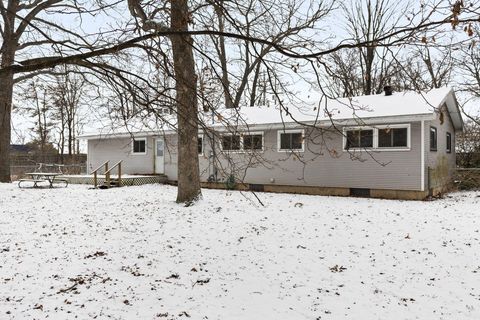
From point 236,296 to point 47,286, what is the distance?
8.29 ft

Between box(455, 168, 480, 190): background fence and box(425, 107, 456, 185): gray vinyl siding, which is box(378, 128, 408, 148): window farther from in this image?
box(455, 168, 480, 190): background fence

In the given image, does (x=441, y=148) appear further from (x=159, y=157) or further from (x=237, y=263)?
(x=159, y=157)

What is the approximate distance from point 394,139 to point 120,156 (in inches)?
533

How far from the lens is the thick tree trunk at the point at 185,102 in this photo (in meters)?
4.18

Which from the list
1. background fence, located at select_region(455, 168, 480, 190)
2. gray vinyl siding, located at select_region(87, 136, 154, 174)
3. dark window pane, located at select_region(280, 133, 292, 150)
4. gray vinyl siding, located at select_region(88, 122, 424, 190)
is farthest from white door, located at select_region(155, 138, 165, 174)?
background fence, located at select_region(455, 168, 480, 190)

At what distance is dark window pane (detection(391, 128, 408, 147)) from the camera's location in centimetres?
1272

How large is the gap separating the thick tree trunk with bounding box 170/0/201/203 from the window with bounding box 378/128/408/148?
662cm

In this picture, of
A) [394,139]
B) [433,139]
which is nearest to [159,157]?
[394,139]

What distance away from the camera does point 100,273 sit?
5.58m

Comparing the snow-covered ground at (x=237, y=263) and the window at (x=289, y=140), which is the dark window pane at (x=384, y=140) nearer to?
the window at (x=289, y=140)

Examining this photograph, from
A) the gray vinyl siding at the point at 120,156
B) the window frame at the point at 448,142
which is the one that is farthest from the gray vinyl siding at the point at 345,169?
the gray vinyl siding at the point at 120,156

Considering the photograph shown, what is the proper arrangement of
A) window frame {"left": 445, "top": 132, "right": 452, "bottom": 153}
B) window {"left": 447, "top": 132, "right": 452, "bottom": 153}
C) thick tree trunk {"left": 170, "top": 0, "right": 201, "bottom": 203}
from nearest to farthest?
thick tree trunk {"left": 170, "top": 0, "right": 201, "bottom": 203}
window frame {"left": 445, "top": 132, "right": 452, "bottom": 153}
window {"left": 447, "top": 132, "right": 452, "bottom": 153}

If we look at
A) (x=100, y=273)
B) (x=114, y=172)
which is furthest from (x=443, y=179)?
(x=114, y=172)

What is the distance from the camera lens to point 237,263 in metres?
6.23
